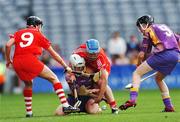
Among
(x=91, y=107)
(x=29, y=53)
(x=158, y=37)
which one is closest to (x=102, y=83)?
(x=91, y=107)

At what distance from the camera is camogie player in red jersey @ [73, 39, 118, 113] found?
1352 cm

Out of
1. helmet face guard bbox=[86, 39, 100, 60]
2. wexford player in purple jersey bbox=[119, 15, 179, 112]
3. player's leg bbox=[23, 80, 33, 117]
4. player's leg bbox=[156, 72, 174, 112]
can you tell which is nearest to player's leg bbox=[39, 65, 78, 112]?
player's leg bbox=[23, 80, 33, 117]

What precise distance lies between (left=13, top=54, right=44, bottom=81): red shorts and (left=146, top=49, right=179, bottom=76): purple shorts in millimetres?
2018

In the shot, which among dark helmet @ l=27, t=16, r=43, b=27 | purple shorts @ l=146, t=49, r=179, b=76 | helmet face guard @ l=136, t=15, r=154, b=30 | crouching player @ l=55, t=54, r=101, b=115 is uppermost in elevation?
dark helmet @ l=27, t=16, r=43, b=27

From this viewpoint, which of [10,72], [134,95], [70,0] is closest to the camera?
[134,95]

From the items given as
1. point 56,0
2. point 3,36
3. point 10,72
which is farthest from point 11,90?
point 56,0

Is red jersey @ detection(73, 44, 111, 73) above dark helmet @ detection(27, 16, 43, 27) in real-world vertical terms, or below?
below

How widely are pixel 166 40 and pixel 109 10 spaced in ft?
57.1

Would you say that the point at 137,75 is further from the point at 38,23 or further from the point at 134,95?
the point at 38,23

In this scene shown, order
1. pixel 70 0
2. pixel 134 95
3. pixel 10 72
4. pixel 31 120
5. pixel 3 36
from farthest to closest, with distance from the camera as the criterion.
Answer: pixel 70 0, pixel 3 36, pixel 10 72, pixel 134 95, pixel 31 120

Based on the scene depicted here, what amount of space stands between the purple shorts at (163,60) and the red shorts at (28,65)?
2.02 metres

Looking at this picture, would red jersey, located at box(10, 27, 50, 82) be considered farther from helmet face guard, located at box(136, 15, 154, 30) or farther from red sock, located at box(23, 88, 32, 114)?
helmet face guard, located at box(136, 15, 154, 30)

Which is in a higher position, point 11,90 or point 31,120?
point 11,90

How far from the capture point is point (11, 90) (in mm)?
26375
